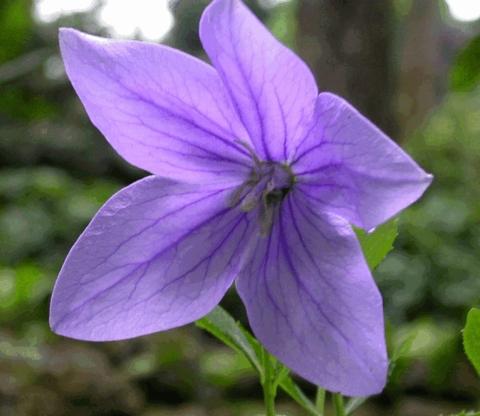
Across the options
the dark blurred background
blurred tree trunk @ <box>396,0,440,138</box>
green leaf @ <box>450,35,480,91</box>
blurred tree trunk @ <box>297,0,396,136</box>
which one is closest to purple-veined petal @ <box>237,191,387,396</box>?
green leaf @ <box>450,35,480,91</box>

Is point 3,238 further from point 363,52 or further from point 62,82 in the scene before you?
point 363,52

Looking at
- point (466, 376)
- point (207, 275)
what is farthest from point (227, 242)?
point (466, 376)

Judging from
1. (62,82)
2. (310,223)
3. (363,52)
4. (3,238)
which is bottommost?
(3,238)

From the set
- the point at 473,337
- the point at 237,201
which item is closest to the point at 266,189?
the point at 237,201

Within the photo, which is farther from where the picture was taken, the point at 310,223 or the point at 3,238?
the point at 3,238

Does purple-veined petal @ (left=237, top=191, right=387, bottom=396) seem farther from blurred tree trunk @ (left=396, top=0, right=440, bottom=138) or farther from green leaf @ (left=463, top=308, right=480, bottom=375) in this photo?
blurred tree trunk @ (left=396, top=0, right=440, bottom=138)

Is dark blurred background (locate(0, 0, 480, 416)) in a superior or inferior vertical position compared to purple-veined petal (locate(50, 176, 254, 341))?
inferior

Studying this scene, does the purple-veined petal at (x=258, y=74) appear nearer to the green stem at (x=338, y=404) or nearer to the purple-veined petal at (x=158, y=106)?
the purple-veined petal at (x=158, y=106)
